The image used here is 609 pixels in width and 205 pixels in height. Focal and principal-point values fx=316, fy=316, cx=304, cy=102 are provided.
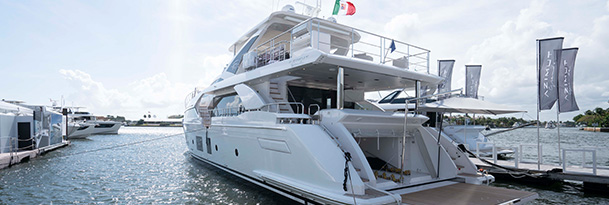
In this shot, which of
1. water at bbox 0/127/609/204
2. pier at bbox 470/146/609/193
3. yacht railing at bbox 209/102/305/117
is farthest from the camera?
pier at bbox 470/146/609/193

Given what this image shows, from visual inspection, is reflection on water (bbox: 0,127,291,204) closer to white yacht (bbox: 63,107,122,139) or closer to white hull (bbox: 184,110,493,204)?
white hull (bbox: 184,110,493,204)

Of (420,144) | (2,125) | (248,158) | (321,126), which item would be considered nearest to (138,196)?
A: (248,158)

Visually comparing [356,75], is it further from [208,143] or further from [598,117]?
[598,117]

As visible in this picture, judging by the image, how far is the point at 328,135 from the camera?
5938 mm

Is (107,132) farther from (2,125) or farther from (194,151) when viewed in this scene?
(194,151)

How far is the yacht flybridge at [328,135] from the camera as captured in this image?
5.56 metres

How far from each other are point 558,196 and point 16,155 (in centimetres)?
1999

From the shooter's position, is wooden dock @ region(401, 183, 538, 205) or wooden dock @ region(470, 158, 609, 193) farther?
wooden dock @ region(470, 158, 609, 193)

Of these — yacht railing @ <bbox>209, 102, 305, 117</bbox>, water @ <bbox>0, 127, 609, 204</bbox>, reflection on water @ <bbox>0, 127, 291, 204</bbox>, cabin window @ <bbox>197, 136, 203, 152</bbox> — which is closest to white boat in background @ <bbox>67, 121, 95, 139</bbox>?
reflection on water @ <bbox>0, 127, 291, 204</bbox>

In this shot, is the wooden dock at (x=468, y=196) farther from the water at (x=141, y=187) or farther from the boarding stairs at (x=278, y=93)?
the boarding stairs at (x=278, y=93)

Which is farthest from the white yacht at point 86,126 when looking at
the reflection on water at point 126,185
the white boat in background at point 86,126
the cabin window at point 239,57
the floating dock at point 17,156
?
the cabin window at point 239,57

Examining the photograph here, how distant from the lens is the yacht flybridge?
5562mm

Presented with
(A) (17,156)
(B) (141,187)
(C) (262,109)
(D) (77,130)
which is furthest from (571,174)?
(D) (77,130)

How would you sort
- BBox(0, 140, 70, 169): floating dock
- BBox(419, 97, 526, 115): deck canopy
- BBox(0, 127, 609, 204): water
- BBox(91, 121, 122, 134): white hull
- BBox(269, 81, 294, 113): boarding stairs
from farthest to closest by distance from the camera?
BBox(91, 121, 122, 134): white hull → BBox(0, 140, 70, 169): floating dock → BBox(419, 97, 526, 115): deck canopy → BBox(269, 81, 294, 113): boarding stairs → BBox(0, 127, 609, 204): water
